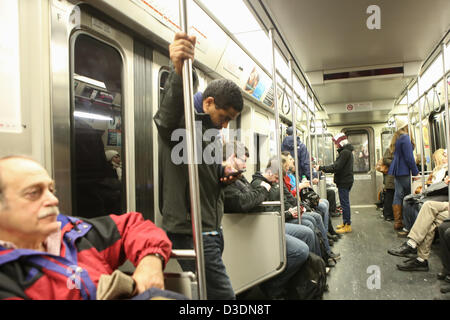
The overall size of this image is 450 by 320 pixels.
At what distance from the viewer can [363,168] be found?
10.6 m

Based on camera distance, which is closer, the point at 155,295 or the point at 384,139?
the point at 155,295

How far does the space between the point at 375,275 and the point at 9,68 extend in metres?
3.52

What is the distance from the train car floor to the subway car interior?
0.02m

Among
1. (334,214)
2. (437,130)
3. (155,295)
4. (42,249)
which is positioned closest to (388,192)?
(334,214)

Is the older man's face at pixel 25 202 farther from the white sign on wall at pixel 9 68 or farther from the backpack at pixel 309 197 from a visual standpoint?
the backpack at pixel 309 197

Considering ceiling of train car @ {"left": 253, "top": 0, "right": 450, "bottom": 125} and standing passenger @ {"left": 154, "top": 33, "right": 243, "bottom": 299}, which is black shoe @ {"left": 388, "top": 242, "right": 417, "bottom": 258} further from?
standing passenger @ {"left": 154, "top": 33, "right": 243, "bottom": 299}

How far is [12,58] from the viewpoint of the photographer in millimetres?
1259

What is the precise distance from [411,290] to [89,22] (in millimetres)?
3367

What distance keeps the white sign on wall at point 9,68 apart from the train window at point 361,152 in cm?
1066

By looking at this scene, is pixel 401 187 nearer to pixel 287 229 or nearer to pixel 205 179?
pixel 287 229

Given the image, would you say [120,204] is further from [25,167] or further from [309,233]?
Result: [309,233]

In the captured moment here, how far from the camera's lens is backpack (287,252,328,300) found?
261cm

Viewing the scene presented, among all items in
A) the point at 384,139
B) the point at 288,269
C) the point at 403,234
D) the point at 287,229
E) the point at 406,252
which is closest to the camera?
the point at 288,269

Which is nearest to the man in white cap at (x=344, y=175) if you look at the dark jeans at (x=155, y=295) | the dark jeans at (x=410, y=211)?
the dark jeans at (x=410, y=211)
